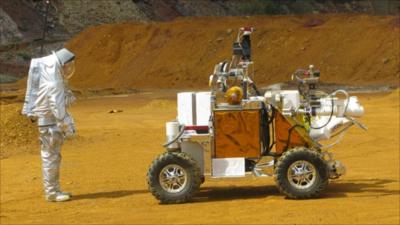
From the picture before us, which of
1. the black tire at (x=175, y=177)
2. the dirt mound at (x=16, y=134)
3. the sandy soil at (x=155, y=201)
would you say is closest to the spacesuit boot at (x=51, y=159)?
the sandy soil at (x=155, y=201)

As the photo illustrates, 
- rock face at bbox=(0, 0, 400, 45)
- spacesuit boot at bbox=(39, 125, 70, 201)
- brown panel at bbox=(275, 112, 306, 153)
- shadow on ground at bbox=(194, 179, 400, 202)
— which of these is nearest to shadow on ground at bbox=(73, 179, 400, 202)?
shadow on ground at bbox=(194, 179, 400, 202)

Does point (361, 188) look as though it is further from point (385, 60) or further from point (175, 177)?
point (385, 60)

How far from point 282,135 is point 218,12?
2465 inches

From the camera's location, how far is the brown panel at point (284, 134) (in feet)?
38.6

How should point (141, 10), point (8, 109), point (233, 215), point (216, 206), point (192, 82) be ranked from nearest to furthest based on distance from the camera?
1. point (233, 215)
2. point (216, 206)
3. point (8, 109)
4. point (192, 82)
5. point (141, 10)

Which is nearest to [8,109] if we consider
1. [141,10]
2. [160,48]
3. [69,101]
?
[69,101]

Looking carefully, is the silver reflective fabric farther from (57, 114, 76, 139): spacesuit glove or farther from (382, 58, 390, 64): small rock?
(382, 58, 390, 64): small rock

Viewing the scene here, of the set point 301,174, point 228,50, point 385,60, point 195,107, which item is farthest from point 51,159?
point 228,50

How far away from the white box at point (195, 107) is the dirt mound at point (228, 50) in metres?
33.2

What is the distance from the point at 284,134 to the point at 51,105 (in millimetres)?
3334

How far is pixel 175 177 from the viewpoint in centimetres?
1159

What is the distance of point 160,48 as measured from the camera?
50.2 m

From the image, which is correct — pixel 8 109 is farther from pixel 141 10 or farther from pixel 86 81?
pixel 141 10

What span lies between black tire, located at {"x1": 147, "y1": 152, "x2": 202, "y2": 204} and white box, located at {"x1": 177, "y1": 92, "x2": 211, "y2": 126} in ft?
1.85
